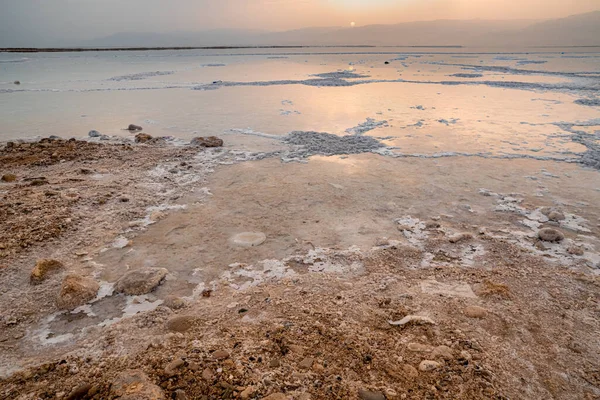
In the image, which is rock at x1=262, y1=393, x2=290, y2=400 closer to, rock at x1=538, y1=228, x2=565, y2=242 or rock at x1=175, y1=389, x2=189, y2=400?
rock at x1=175, y1=389, x2=189, y2=400

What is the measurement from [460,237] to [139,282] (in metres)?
3.40

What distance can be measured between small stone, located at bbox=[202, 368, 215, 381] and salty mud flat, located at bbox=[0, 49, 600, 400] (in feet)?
0.05

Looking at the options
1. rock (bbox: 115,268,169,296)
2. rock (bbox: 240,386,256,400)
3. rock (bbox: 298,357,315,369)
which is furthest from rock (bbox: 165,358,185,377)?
rock (bbox: 115,268,169,296)

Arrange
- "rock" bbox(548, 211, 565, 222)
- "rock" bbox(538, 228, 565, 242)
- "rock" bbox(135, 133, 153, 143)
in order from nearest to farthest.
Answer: "rock" bbox(538, 228, 565, 242), "rock" bbox(548, 211, 565, 222), "rock" bbox(135, 133, 153, 143)

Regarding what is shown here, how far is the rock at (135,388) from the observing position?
193 cm

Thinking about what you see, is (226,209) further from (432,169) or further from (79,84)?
(79,84)

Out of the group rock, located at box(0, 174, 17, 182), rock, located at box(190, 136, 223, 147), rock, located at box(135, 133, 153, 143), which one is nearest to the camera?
rock, located at box(0, 174, 17, 182)

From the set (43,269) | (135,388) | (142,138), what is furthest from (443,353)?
(142,138)

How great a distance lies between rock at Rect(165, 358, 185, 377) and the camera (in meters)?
2.15

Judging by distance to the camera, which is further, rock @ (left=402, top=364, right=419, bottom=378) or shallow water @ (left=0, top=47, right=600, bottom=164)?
shallow water @ (left=0, top=47, right=600, bottom=164)

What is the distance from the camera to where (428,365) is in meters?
2.24

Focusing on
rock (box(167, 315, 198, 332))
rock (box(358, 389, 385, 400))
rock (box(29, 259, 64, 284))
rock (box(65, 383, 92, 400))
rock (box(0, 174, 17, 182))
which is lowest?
rock (box(167, 315, 198, 332))

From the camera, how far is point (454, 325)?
2.62 meters

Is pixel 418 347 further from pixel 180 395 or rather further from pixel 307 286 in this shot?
pixel 180 395
